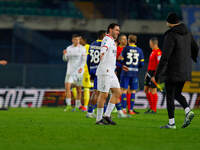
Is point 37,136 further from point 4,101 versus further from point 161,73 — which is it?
point 4,101

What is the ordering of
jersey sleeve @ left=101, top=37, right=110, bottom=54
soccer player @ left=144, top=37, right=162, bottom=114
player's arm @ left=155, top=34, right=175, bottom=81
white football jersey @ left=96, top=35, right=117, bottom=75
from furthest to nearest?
soccer player @ left=144, top=37, right=162, bottom=114 → white football jersey @ left=96, top=35, right=117, bottom=75 → jersey sleeve @ left=101, top=37, right=110, bottom=54 → player's arm @ left=155, top=34, right=175, bottom=81

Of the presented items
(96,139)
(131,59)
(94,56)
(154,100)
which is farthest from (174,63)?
(154,100)

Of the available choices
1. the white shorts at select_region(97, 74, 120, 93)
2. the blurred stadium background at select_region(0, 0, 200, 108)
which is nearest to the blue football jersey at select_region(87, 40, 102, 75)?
the white shorts at select_region(97, 74, 120, 93)

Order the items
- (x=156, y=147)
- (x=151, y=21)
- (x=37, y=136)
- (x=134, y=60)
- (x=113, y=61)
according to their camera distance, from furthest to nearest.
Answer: (x=151, y=21) → (x=134, y=60) → (x=113, y=61) → (x=37, y=136) → (x=156, y=147)

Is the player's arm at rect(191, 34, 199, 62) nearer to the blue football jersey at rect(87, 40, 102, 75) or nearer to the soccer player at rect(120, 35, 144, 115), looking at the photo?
the blue football jersey at rect(87, 40, 102, 75)

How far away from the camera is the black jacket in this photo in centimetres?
826

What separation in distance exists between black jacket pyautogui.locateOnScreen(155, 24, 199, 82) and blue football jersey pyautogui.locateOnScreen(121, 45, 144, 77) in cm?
469

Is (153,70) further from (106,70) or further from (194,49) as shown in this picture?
(194,49)

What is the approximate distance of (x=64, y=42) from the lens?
107 feet

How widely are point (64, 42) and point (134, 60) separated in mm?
19878

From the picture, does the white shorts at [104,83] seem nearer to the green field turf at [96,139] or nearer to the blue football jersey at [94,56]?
the green field turf at [96,139]

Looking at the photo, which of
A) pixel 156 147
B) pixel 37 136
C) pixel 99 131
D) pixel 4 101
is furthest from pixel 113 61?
pixel 4 101

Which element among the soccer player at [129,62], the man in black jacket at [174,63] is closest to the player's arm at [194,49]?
the man in black jacket at [174,63]

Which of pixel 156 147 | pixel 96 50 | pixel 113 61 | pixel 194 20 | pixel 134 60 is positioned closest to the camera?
pixel 156 147
